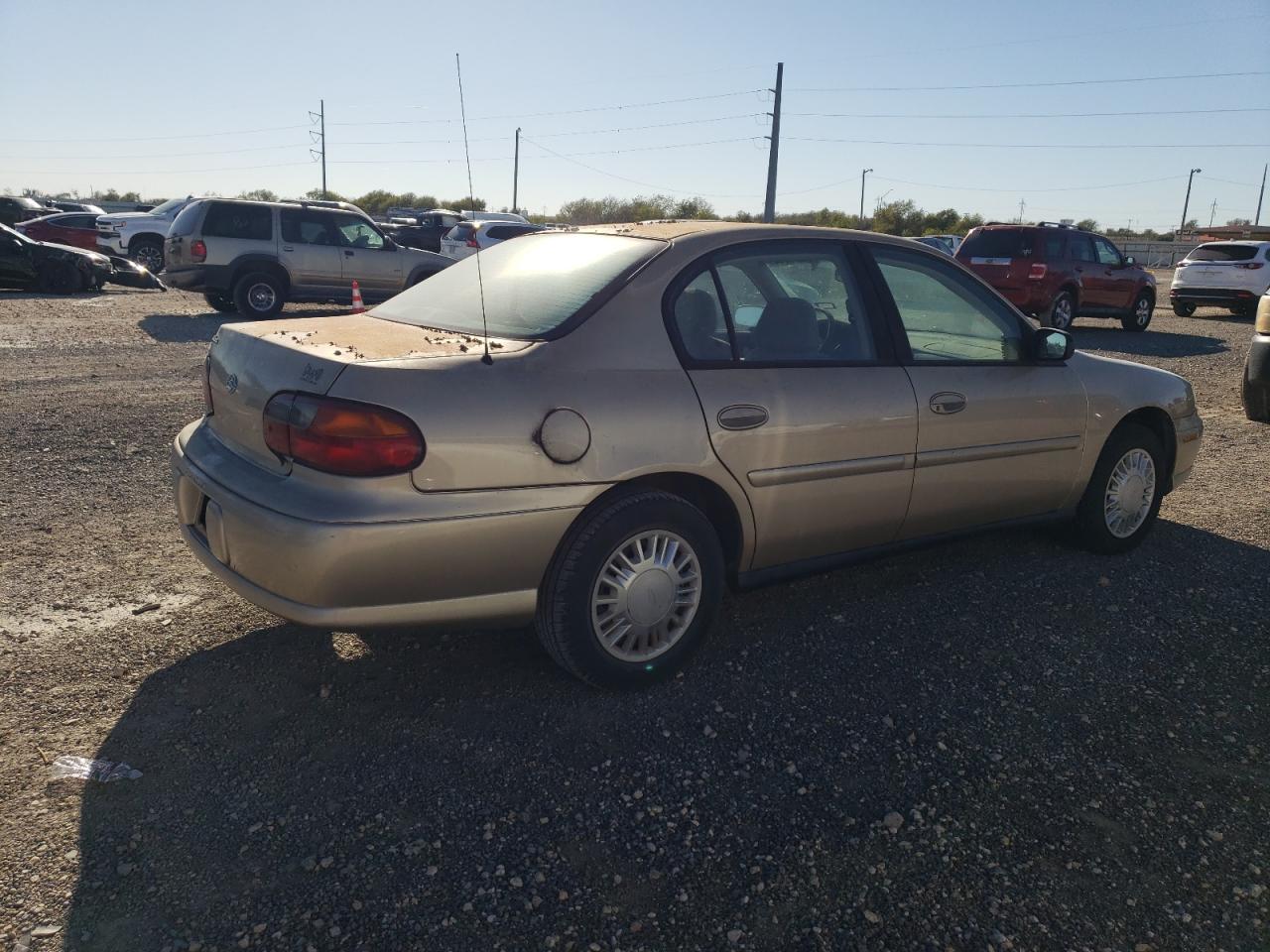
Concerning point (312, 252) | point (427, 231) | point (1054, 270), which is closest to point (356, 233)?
point (312, 252)

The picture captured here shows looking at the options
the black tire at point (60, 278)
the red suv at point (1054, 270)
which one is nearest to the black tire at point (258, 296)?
the black tire at point (60, 278)

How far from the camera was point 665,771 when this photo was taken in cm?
290

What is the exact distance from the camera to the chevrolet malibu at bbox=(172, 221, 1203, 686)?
2.83 meters

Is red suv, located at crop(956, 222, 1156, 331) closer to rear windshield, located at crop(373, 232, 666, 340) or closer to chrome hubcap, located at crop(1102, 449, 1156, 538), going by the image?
chrome hubcap, located at crop(1102, 449, 1156, 538)

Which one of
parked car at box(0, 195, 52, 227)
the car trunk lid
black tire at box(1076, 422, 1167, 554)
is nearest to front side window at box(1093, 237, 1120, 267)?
black tire at box(1076, 422, 1167, 554)

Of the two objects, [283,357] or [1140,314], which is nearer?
[283,357]

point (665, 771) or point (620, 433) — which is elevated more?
point (620, 433)

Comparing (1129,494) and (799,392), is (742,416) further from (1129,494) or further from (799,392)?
(1129,494)

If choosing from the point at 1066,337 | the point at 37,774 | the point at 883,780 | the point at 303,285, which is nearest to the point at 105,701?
the point at 37,774

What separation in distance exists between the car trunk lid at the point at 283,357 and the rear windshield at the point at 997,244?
13.7m

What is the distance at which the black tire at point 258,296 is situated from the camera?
13.8 m

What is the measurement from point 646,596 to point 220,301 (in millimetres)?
13312

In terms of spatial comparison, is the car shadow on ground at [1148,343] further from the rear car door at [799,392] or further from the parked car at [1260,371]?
the rear car door at [799,392]

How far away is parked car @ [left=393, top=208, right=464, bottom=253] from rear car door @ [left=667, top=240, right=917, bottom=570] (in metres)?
18.6
